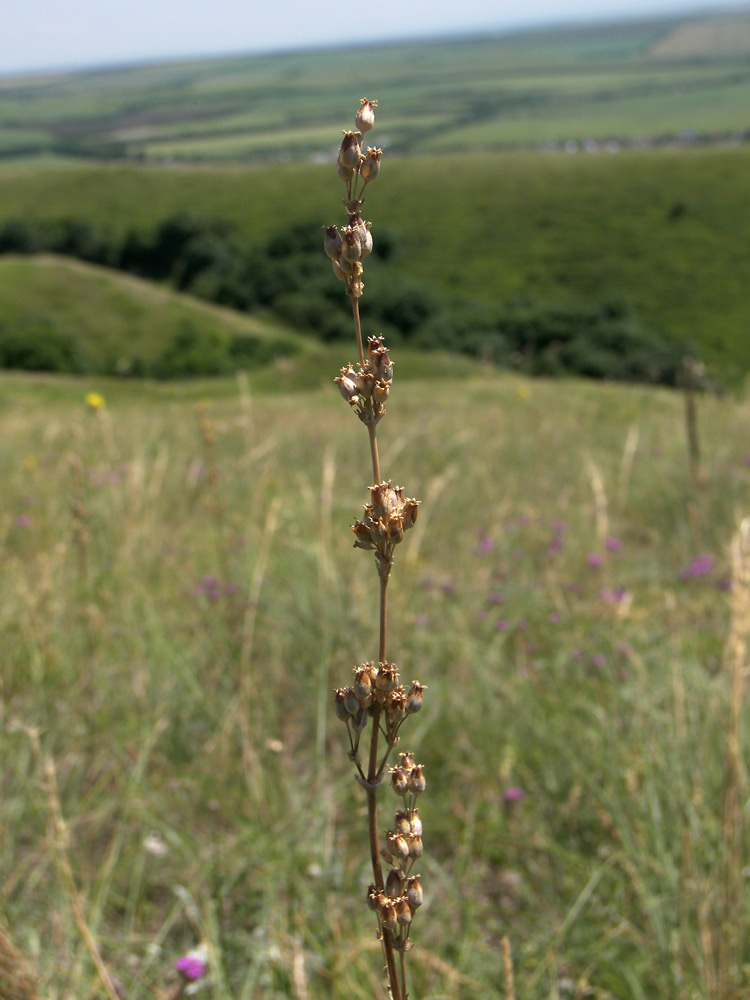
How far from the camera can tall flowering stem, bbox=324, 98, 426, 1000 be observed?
0.74 metres

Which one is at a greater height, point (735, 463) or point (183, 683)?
point (735, 463)

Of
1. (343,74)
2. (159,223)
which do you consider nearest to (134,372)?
(159,223)

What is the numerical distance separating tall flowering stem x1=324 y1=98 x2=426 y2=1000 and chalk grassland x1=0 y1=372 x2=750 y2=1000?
30.6 inches

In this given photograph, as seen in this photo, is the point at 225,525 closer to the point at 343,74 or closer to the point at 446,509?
the point at 446,509

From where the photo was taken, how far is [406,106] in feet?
454

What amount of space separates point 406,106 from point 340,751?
493 feet

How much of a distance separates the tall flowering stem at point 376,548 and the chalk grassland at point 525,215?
187 feet

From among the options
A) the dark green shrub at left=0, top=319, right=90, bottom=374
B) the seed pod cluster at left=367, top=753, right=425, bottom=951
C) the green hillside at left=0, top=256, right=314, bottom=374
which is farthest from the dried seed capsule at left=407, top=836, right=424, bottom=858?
the dark green shrub at left=0, top=319, right=90, bottom=374

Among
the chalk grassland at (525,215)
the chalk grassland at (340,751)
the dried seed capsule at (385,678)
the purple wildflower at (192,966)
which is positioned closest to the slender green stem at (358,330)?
the dried seed capsule at (385,678)

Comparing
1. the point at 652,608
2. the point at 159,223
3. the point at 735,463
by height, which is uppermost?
the point at 159,223

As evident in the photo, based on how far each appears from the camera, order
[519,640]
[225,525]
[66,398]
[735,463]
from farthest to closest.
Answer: [66,398]
[735,463]
[225,525]
[519,640]

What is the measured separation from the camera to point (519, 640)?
3.05m

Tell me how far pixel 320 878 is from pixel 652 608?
171cm

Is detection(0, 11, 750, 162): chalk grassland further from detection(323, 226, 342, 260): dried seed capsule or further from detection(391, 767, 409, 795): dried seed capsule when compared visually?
detection(391, 767, 409, 795): dried seed capsule
